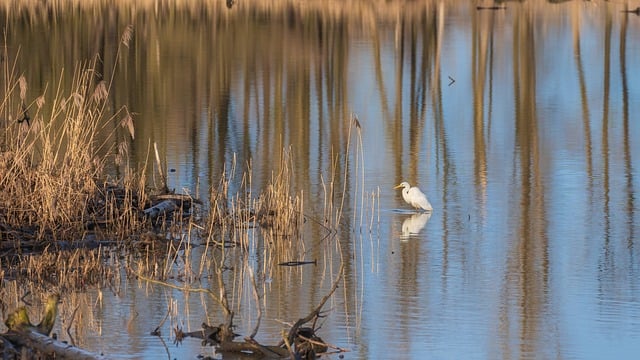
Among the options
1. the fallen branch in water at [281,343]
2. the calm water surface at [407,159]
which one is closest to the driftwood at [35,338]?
the calm water surface at [407,159]

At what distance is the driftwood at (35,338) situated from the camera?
288 inches

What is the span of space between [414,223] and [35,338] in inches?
225

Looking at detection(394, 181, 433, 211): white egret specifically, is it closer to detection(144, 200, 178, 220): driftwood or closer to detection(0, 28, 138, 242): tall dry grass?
detection(144, 200, 178, 220): driftwood

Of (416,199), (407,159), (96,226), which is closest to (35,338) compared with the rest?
(96,226)

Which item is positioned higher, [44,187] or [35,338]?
[44,187]

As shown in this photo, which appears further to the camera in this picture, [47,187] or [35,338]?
[47,187]

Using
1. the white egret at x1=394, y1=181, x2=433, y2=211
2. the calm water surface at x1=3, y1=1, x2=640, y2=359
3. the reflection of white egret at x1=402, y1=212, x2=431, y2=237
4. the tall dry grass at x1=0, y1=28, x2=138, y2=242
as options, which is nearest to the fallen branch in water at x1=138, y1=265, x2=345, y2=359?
the calm water surface at x1=3, y1=1, x2=640, y2=359

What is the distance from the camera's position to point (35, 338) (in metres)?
7.46

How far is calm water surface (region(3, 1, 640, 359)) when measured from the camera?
8859 mm

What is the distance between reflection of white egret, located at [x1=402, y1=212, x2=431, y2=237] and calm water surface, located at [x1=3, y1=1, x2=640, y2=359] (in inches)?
1.6

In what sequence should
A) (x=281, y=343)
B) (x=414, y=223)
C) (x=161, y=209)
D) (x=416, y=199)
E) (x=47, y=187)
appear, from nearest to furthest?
(x=281, y=343), (x=47, y=187), (x=161, y=209), (x=414, y=223), (x=416, y=199)

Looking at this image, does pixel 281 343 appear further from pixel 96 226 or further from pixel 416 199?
pixel 416 199

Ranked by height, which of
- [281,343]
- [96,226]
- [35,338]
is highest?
[96,226]

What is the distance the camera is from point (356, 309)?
9219 mm
